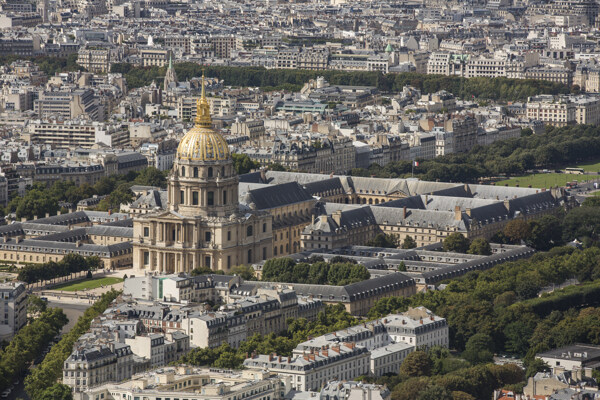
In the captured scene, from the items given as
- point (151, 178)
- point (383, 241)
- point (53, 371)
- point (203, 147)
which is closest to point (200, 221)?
point (203, 147)

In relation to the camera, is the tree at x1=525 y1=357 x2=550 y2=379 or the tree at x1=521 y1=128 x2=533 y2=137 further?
the tree at x1=521 y1=128 x2=533 y2=137

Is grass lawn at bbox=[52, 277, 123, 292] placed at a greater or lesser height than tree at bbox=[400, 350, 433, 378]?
lesser

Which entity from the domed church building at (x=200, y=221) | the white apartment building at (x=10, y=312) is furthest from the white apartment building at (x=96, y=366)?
the domed church building at (x=200, y=221)

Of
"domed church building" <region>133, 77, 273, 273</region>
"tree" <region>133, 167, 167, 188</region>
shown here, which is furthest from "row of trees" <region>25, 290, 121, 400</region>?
"tree" <region>133, 167, 167, 188</region>

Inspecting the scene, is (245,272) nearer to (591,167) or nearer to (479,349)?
(479,349)

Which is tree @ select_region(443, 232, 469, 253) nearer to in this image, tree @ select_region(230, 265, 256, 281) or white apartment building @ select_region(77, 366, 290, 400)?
tree @ select_region(230, 265, 256, 281)

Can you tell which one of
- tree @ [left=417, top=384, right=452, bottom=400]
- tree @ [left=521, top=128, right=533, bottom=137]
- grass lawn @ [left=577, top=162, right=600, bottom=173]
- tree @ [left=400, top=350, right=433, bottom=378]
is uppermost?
tree @ [left=417, top=384, right=452, bottom=400]
